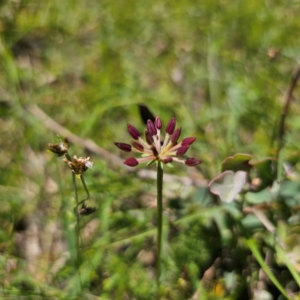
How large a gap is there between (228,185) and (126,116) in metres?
0.79

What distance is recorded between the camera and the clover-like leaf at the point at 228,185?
1202 mm

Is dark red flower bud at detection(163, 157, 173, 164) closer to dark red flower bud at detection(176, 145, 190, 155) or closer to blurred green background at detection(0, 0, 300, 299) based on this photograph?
dark red flower bud at detection(176, 145, 190, 155)

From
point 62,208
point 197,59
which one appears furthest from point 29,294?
point 197,59

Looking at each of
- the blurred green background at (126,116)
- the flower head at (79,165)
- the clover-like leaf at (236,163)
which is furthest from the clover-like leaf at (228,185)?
the flower head at (79,165)

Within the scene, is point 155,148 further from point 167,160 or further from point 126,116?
point 126,116

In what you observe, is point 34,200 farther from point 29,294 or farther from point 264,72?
point 264,72

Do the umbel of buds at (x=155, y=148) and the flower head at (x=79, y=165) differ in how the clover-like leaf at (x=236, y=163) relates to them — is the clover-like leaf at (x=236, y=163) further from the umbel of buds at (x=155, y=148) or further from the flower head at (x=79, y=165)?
the flower head at (x=79, y=165)

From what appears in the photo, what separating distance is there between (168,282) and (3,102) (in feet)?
3.31

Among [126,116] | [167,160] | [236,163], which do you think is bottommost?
[167,160]

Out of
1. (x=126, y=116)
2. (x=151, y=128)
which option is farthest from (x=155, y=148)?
(x=126, y=116)

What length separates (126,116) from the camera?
1.92 m

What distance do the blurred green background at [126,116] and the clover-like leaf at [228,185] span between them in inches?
8.3

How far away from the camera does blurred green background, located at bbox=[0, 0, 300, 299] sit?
4.63ft

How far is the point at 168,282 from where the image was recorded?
138cm
